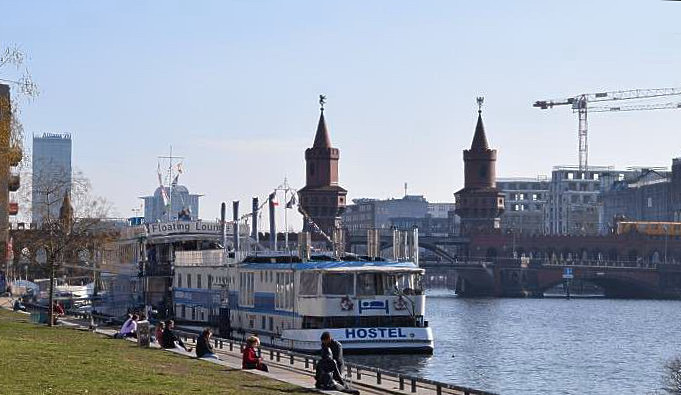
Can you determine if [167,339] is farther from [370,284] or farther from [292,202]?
[292,202]

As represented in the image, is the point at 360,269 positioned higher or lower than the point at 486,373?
higher

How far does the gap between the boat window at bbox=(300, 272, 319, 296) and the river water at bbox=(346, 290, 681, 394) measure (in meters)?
3.50

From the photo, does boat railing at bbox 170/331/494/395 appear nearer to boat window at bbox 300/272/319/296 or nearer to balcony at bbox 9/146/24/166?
boat window at bbox 300/272/319/296

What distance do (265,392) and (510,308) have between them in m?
145

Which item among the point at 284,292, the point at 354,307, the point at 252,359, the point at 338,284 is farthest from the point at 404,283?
the point at 252,359

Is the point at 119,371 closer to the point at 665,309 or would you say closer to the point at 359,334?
the point at 359,334

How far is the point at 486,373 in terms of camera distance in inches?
2899

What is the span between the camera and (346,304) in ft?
217

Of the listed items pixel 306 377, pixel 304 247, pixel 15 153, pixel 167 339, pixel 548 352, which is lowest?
pixel 548 352

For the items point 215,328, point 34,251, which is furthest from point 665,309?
point 215,328

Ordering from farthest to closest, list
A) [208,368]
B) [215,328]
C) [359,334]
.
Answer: [215,328], [359,334], [208,368]

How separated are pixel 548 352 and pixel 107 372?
57.6 meters

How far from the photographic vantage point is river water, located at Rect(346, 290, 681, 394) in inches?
2645

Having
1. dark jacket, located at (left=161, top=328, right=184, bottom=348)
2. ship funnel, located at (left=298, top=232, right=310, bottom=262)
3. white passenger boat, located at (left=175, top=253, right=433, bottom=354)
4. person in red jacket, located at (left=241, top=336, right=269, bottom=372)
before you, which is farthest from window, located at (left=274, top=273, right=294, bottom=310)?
person in red jacket, located at (left=241, top=336, right=269, bottom=372)
